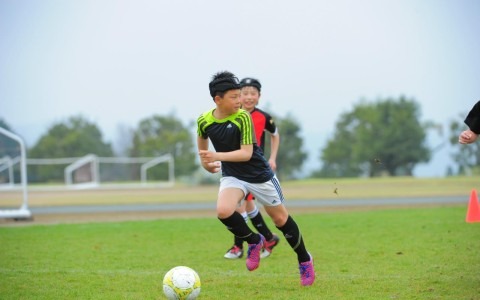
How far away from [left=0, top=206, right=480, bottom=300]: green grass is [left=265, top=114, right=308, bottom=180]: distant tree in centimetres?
3088

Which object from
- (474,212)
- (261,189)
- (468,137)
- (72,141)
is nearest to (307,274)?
(261,189)

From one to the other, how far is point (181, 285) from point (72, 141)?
159 feet

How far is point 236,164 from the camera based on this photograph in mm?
7188

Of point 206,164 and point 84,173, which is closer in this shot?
point 206,164

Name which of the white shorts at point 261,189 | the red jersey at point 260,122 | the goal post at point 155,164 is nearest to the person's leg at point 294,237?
the white shorts at point 261,189

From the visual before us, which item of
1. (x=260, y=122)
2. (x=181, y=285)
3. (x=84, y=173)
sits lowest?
(x=181, y=285)

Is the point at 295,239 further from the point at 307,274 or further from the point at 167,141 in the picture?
the point at 167,141

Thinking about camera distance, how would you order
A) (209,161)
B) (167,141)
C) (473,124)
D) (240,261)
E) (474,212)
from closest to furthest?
(473,124), (209,161), (240,261), (474,212), (167,141)

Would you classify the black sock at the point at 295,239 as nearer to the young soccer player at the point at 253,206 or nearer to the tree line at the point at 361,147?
the young soccer player at the point at 253,206

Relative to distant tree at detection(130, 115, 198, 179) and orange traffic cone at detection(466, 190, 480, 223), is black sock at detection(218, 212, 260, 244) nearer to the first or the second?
orange traffic cone at detection(466, 190, 480, 223)

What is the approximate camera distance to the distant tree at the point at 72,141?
A: 52125 mm

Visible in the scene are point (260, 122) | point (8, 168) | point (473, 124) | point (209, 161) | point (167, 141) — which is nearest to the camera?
point (473, 124)

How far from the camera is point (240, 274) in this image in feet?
26.7

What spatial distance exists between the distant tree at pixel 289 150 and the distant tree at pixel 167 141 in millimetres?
6719
